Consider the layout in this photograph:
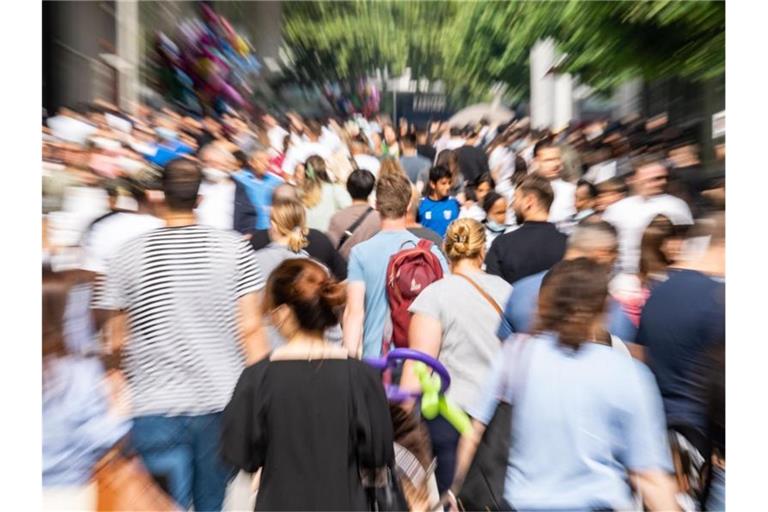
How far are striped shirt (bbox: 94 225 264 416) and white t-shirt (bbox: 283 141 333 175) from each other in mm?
5935

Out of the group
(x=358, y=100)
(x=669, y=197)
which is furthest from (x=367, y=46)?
(x=669, y=197)

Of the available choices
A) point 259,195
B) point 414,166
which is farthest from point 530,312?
point 414,166

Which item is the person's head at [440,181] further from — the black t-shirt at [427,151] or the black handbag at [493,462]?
the black t-shirt at [427,151]

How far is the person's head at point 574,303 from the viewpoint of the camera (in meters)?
2.64

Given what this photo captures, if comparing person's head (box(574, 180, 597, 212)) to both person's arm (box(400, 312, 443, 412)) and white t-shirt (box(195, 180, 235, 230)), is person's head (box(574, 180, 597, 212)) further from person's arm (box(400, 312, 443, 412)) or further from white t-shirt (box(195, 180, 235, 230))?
person's arm (box(400, 312, 443, 412))

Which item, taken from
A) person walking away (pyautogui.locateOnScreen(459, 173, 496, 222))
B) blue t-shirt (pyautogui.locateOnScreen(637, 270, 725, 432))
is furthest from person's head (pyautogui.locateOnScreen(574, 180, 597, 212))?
blue t-shirt (pyautogui.locateOnScreen(637, 270, 725, 432))

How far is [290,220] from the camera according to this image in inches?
177

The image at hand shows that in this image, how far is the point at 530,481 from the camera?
2.62 meters

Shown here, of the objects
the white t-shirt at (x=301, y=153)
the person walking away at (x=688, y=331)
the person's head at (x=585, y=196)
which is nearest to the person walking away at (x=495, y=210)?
the person's head at (x=585, y=196)

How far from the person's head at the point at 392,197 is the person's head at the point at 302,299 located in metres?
1.92

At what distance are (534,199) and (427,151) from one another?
8058 mm

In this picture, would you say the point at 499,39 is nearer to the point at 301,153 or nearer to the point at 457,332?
the point at 301,153
